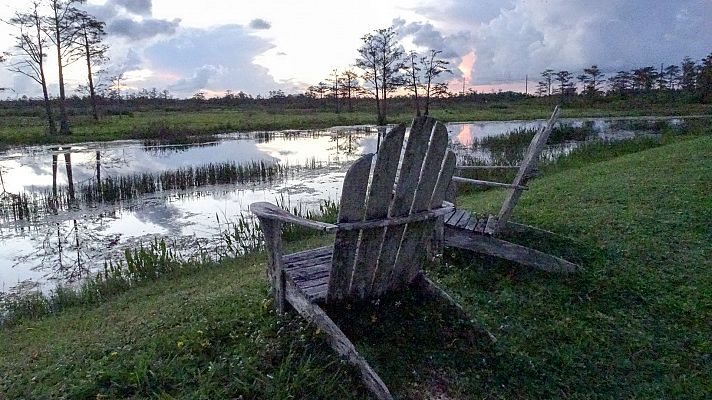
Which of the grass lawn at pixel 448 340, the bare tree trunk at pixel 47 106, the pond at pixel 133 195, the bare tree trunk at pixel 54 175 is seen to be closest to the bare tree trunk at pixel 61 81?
the bare tree trunk at pixel 47 106

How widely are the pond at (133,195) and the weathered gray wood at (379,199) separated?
4.54 meters

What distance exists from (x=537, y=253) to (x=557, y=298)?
0.49 metres

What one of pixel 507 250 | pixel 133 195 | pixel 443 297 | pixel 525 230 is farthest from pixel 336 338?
pixel 133 195

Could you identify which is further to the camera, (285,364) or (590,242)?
(590,242)

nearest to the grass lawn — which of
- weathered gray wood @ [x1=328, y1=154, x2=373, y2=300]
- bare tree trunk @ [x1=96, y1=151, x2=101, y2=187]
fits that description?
weathered gray wood @ [x1=328, y1=154, x2=373, y2=300]

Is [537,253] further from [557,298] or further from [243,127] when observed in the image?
[243,127]

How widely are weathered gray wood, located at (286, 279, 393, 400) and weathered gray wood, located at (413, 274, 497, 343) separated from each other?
843 millimetres

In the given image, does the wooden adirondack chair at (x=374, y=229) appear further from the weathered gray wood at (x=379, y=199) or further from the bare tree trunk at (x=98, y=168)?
the bare tree trunk at (x=98, y=168)

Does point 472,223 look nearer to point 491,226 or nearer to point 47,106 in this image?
point 491,226

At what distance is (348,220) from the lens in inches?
106

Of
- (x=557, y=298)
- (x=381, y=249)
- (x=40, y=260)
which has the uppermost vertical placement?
(x=381, y=249)

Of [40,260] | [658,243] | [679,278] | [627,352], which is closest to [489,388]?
[627,352]

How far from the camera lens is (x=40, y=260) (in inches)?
281

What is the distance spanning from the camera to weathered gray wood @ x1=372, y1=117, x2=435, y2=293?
2.82m
